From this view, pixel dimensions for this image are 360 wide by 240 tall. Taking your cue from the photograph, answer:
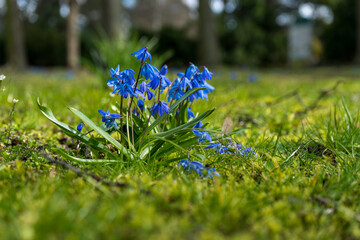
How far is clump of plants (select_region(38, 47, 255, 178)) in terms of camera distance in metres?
1.70

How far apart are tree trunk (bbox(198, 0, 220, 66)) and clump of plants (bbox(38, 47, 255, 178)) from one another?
10.5 metres

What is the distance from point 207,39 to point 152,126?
10861mm

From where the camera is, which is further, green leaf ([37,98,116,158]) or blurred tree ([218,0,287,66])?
blurred tree ([218,0,287,66])

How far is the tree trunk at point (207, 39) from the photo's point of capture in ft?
39.1

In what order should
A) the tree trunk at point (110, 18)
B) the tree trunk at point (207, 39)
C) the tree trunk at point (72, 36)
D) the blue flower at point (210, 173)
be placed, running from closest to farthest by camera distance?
1. the blue flower at point (210, 173)
2. the tree trunk at point (110, 18)
3. the tree trunk at point (72, 36)
4. the tree trunk at point (207, 39)

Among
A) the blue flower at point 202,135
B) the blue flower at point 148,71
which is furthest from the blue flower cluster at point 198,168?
the blue flower at point 148,71

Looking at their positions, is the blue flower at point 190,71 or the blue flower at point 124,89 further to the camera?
the blue flower at point 190,71

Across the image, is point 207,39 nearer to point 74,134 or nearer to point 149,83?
point 149,83

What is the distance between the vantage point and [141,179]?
158 cm

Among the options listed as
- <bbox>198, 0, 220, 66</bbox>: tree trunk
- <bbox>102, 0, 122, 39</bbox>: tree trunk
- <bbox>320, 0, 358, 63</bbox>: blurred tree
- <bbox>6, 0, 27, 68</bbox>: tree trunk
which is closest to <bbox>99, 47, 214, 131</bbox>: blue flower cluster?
<bbox>102, 0, 122, 39</bbox>: tree trunk

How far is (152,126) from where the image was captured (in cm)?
177

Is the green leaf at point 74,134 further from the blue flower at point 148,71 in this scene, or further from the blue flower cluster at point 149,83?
the blue flower at point 148,71

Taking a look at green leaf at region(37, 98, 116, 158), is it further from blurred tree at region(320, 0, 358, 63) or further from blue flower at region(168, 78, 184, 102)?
blurred tree at region(320, 0, 358, 63)

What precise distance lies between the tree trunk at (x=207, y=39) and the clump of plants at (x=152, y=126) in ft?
34.3
